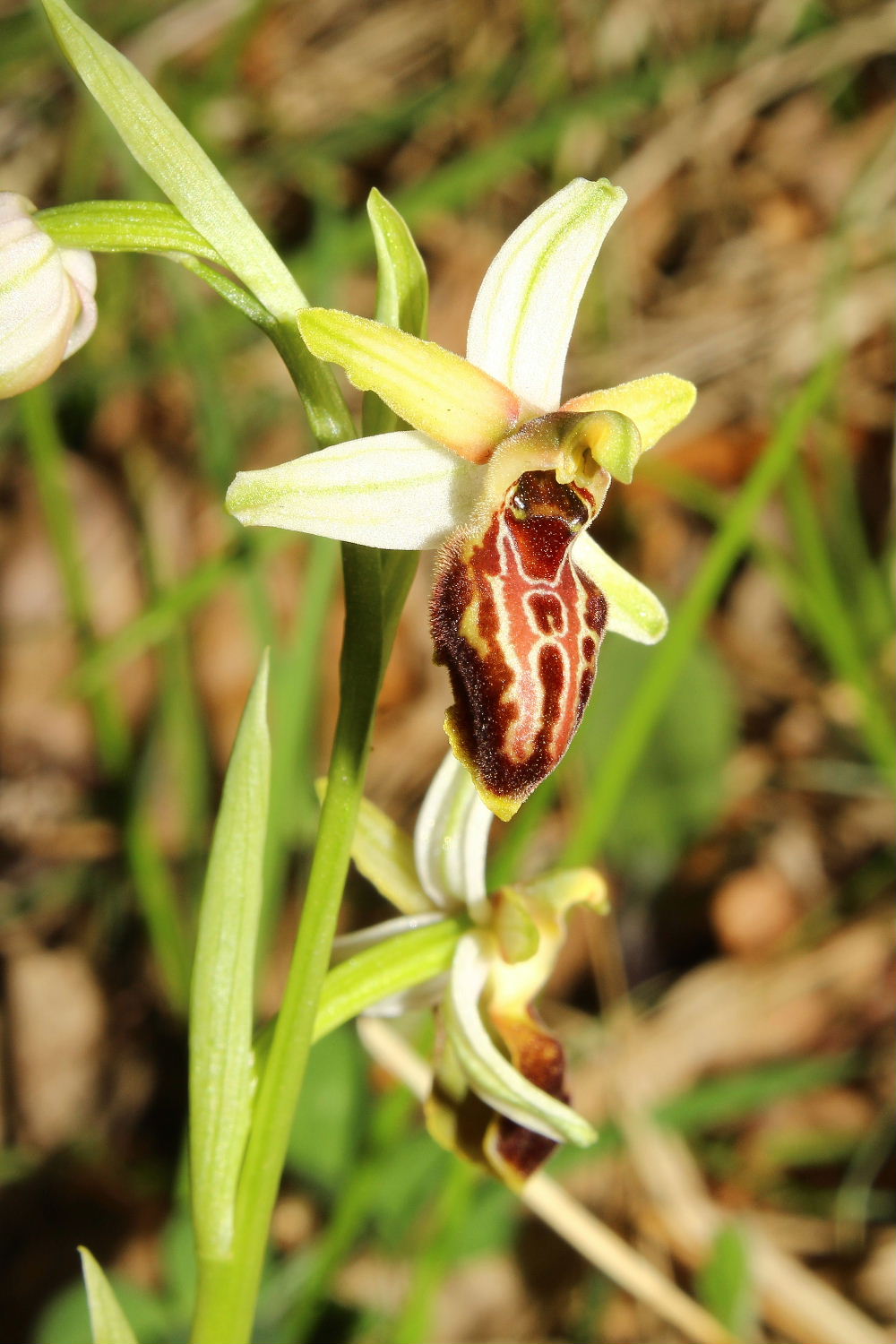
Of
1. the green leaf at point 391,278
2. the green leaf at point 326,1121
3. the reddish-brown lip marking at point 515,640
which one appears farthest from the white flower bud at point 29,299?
the green leaf at point 326,1121

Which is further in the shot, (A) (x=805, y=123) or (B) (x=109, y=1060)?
(A) (x=805, y=123)

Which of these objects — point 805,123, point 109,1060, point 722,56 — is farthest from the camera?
point 805,123

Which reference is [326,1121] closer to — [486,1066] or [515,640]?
[486,1066]

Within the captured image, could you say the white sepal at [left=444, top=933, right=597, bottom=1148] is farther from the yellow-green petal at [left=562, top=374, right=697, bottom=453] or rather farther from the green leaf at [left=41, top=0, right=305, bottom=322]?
the green leaf at [left=41, top=0, right=305, bottom=322]

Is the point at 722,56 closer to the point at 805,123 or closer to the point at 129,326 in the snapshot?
the point at 805,123

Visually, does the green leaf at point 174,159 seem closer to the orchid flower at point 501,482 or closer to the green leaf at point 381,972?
the orchid flower at point 501,482

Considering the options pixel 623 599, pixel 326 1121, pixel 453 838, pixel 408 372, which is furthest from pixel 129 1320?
pixel 408 372

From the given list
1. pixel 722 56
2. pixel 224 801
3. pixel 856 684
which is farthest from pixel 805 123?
pixel 224 801
